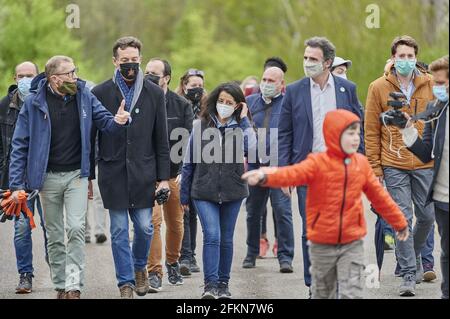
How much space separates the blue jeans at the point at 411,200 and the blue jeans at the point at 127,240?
2.27 m

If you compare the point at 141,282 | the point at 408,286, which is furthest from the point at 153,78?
the point at 408,286

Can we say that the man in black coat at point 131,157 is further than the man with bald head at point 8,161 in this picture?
No

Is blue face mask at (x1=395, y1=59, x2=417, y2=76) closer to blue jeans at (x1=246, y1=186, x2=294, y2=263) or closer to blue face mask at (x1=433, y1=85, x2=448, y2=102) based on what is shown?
blue face mask at (x1=433, y1=85, x2=448, y2=102)

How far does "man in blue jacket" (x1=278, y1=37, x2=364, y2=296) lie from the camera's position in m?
11.7

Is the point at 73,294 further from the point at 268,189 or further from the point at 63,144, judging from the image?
the point at 268,189

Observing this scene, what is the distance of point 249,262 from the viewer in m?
14.9

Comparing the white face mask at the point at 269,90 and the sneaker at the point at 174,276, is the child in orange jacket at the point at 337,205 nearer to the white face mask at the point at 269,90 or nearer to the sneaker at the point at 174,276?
the sneaker at the point at 174,276

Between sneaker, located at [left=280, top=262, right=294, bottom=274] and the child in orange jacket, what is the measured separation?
4277 millimetres

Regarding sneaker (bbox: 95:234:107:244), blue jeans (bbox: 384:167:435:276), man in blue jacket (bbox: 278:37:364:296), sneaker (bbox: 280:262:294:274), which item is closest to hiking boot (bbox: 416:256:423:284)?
blue jeans (bbox: 384:167:435:276)

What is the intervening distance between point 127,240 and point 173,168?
196 cm

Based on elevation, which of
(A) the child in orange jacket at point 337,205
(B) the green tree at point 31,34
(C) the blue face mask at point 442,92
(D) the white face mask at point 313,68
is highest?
(B) the green tree at point 31,34

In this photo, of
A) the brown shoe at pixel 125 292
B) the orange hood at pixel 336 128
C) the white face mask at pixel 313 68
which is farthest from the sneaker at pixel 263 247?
the orange hood at pixel 336 128

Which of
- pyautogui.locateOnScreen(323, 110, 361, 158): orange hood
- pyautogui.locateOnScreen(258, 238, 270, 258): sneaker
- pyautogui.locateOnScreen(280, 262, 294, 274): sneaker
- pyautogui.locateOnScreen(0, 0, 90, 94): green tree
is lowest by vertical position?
pyautogui.locateOnScreen(280, 262, 294, 274): sneaker

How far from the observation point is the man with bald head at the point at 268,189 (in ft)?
48.7
